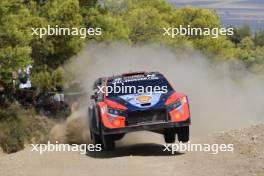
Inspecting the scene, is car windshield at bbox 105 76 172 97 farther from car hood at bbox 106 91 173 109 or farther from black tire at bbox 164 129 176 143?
black tire at bbox 164 129 176 143

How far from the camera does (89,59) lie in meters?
31.9

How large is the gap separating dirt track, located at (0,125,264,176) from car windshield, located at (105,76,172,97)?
1.29 m

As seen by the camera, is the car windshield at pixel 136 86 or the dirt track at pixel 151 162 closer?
the dirt track at pixel 151 162

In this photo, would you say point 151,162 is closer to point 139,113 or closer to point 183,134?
point 139,113

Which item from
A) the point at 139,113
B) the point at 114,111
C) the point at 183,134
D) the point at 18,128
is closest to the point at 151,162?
the point at 139,113

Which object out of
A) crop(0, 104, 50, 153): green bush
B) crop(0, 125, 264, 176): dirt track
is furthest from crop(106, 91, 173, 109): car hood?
crop(0, 104, 50, 153): green bush

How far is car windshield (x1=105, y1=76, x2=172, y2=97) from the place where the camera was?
54.1 ft

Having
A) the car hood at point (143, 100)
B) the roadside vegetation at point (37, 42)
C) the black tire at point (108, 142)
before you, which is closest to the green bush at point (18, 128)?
the roadside vegetation at point (37, 42)

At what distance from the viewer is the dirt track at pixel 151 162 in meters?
12.6

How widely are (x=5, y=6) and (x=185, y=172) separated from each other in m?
13.1

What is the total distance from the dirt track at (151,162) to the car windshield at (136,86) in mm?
1294

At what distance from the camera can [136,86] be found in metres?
16.7

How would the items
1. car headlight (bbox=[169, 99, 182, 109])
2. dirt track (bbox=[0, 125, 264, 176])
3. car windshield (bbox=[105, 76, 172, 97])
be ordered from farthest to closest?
car windshield (bbox=[105, 76, 172, 97]) → car headlight (bbox=[169, 99, 182, 109]) → dirt track (bbox=[0, 125, 264, 176])

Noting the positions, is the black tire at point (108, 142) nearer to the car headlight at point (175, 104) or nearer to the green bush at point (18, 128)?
the car headlight at point (175, 104)
